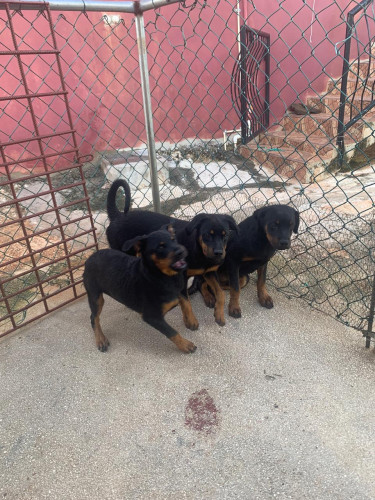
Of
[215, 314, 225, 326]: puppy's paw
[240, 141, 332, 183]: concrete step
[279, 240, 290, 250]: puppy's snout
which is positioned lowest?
[215, 314, 225, 326]: puppy's paw

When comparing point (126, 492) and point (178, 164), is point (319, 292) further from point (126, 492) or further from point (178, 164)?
point (178, 164)

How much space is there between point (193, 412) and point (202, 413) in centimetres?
5

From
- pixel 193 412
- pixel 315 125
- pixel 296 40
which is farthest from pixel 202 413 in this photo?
pixel 296 40

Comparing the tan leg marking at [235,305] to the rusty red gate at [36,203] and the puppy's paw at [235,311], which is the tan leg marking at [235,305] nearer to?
the puppy's paw at [235,311]

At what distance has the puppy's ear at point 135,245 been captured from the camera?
2170 millimetres

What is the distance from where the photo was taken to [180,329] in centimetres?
280

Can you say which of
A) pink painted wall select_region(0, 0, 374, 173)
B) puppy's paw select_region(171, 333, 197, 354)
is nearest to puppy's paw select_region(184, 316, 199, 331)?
puppy's paw select_region(171, 333, 197, 354)

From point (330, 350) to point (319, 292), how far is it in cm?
65

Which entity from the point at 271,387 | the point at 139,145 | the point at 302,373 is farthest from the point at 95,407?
the point at 139,145

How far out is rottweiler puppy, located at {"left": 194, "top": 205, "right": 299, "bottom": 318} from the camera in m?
2.48

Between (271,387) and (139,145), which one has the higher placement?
(139,145)

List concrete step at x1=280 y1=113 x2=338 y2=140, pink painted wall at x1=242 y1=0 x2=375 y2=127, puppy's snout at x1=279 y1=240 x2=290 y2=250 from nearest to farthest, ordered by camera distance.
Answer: puppy's snout at x1=279 y1=240 x2=290 y2=250
concrete step at x1=280 y1=113 x2=338 y2=140
pink painted wall at x1=242 y1=0 x2=375 y2=127

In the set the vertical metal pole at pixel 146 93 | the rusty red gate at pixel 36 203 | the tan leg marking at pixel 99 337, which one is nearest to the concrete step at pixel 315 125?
the vertical metal pole at pixel 146 93

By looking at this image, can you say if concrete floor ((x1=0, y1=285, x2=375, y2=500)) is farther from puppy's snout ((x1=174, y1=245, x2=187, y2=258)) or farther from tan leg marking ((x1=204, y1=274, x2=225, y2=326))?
puppy's snout ((x1=174, y1=245, x2=187, y2=258))
